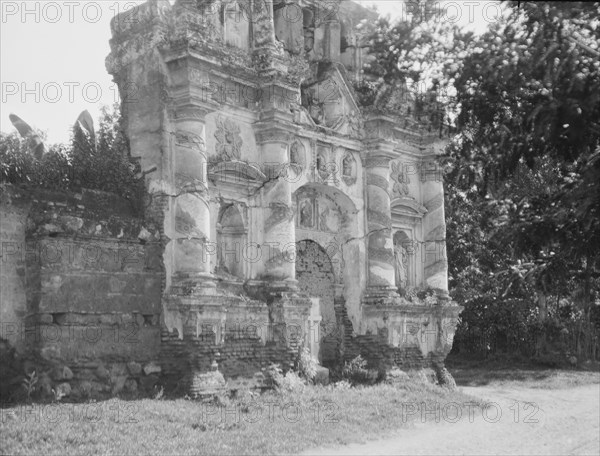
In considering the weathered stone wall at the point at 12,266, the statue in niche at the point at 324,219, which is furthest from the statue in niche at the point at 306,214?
the weathered stone wall at the point at 12,266

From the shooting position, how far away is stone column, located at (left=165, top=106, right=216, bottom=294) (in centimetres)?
1394

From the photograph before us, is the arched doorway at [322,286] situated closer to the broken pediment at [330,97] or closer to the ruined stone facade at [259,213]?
the ruined stone facade at [259,213]

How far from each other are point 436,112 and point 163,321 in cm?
883

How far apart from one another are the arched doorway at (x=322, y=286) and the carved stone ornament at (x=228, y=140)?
2955 mm

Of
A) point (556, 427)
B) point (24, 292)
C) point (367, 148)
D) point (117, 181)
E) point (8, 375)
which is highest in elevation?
point (367, 148)

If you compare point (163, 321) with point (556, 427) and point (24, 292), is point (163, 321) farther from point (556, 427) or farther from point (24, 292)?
point (556, 427)

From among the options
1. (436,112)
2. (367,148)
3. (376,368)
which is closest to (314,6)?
(367,148)

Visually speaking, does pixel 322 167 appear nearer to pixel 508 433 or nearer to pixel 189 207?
pixel 189 207

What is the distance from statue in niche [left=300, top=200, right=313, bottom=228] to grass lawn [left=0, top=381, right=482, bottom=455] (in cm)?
402

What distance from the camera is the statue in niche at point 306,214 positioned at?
17531mm

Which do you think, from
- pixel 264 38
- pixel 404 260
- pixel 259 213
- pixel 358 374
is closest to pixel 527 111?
pixel 259 213

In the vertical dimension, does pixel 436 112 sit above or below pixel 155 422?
above

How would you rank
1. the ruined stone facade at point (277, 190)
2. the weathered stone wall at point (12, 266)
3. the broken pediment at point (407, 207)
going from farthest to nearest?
the broken pediment at point (407, 207) → the ruined stone facade at point (277, 190) → the weathered stone wall at point (12, 266)

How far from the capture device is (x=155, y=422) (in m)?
11.1
